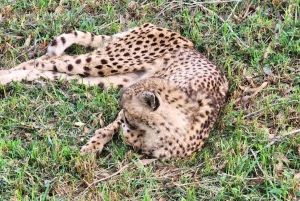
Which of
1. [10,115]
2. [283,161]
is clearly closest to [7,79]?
[10,115]

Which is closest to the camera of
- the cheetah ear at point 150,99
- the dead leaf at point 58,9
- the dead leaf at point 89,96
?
the cheetah ear at point 150,99

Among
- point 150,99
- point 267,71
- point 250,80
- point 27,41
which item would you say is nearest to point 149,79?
point 150,99

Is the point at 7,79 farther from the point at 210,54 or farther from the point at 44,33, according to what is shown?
the point at 210,54

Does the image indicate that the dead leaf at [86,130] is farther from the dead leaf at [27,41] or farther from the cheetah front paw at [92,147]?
the dead leaf at [27,41]

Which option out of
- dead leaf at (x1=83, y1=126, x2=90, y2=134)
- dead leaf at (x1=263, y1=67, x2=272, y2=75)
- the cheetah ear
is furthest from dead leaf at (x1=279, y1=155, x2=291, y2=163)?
dead leaf at (x1=83, y1=126, x2=90, y2=134)

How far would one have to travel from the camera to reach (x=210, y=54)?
5.38m

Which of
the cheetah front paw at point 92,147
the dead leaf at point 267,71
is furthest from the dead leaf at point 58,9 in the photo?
the dead leaf at point 267,71

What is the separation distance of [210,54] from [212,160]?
1500mm

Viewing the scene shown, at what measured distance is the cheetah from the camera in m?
4.27

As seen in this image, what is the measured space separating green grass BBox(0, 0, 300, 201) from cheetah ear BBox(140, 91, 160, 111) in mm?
414

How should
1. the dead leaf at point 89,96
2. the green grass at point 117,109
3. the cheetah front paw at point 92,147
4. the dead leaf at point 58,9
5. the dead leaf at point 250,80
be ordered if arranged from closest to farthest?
the green grass at point 117,109 → the cheetah front paw at point 92,147 → the dead leaf at point 89,96 → the dead leaf at point 250,80 → the dead leaf at point 58,9

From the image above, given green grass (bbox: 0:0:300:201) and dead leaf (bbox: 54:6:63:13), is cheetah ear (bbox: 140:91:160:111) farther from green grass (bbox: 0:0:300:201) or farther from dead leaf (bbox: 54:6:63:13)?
dead leaf (bbox: 54:6:63:13)

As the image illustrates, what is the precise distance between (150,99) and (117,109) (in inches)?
27.0

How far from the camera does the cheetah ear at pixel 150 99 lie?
4.14 metres
